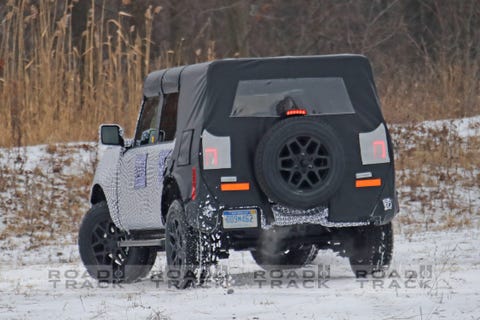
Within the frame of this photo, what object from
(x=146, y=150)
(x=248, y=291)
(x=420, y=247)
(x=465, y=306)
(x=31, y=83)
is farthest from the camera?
(x=31, y=83)

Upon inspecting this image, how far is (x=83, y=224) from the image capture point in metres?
11.6

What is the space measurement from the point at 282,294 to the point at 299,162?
1026 millimetres

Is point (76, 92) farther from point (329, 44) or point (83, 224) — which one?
point (329, 44)

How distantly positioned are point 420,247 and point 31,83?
303 inches

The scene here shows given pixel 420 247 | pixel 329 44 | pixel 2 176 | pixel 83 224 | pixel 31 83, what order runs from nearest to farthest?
pixel 83 224, pixel 420 247, pixel 2 176, pixel 31 83, pixel 329 44

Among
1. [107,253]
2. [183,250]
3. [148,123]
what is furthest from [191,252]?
[107,253]

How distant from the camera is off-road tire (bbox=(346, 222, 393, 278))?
1028 centimetres

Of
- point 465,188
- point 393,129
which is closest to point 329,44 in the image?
point 393,129

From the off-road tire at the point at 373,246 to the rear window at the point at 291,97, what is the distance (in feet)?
3.48

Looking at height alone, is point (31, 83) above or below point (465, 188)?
above

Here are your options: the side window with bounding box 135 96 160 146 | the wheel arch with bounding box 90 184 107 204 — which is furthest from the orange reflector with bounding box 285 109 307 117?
the wheel arch with bounding box 90 184 107 204

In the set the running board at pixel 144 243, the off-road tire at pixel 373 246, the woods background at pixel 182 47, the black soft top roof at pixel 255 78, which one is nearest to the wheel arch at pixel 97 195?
the running board at pixel 144 243

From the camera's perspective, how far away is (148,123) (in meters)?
11.2

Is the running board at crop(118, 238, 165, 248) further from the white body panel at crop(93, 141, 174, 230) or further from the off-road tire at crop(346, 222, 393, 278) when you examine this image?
the off-road tire at crop(346, 222, 393, 278)
